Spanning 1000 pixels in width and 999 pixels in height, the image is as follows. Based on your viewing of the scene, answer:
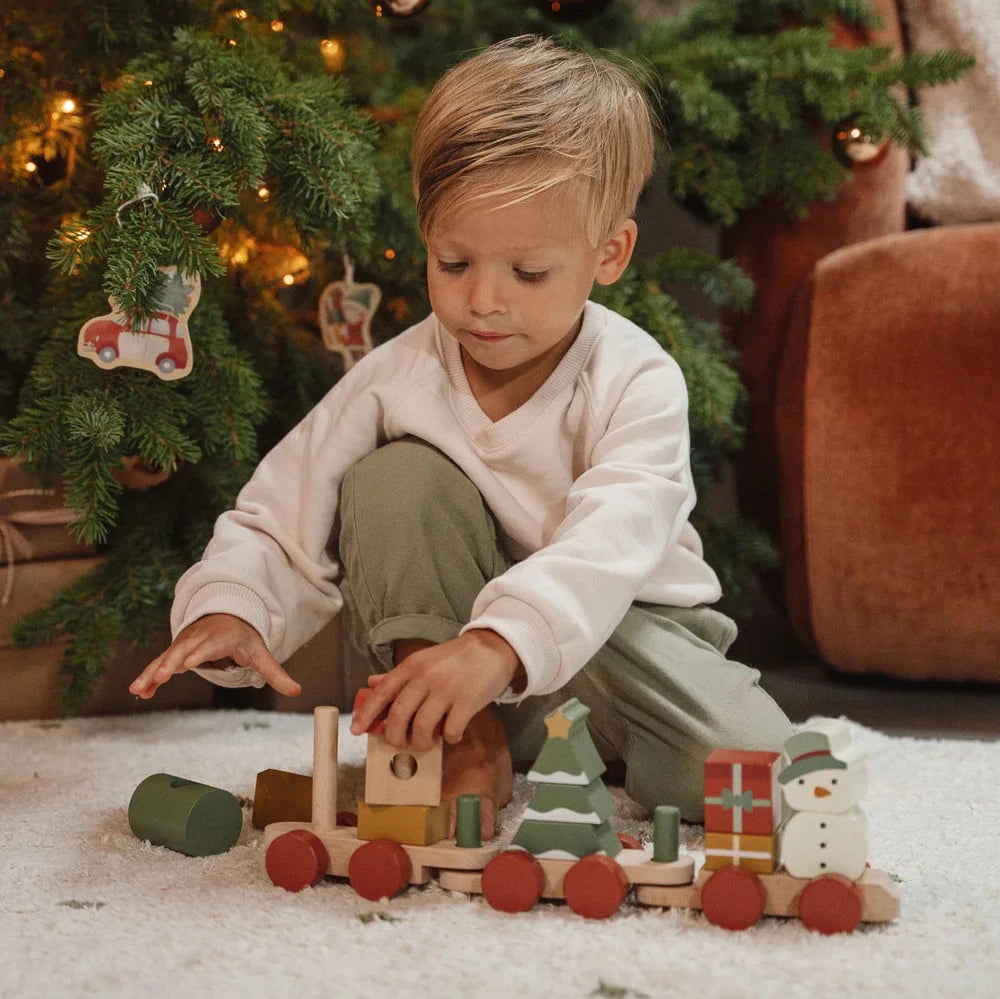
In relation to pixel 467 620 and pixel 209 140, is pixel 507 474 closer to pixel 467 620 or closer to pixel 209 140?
pixel 467 620

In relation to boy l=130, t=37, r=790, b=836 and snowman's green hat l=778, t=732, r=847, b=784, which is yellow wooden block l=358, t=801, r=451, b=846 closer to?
boy l=130, t=37, r=790, b=836

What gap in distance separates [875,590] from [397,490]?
54cm

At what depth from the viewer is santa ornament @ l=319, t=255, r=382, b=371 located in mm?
1388

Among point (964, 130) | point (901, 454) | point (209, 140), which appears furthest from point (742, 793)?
point (964, 130)

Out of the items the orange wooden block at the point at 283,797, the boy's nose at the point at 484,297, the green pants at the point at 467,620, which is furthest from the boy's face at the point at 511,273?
the orange wooden block at the point at 283,797

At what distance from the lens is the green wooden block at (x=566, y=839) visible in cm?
73

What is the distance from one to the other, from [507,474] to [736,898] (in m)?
0.42

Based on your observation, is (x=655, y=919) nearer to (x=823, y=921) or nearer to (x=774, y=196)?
(x=823, y=921)

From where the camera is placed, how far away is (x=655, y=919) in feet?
2.34

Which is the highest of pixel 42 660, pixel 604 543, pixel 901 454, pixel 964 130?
pixel 964 130

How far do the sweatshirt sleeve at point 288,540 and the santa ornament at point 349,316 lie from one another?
0.32 meters

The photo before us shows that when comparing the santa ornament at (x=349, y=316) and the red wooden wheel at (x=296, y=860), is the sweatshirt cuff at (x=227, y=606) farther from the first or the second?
the santa ornament at (x=349, y=316)

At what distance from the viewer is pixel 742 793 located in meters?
0.70

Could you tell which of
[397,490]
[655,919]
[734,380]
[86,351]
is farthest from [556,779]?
[734,380]
